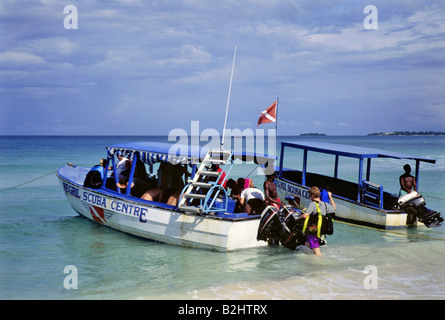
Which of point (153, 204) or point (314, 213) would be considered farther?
point (153, 204)

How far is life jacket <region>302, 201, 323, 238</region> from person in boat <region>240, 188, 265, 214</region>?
1.28 meters

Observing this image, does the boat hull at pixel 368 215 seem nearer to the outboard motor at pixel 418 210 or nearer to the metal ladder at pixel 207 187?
the outboard motor at pixel 418 210

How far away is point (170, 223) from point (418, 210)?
7.44 m

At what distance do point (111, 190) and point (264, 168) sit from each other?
406cm

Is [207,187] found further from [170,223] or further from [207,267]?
[207,267]

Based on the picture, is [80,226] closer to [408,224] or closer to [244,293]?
[244,293]

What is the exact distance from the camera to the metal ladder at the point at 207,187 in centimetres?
903

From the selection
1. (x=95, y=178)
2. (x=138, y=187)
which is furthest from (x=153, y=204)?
(x=95, y=178)

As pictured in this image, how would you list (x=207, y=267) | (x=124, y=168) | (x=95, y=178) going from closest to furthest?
1. (x=207, y=267)
2. (x=95, y=178)
3. (x=124, y=168)

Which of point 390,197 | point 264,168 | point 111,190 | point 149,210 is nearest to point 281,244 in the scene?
point 264,168

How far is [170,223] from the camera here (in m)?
9.62

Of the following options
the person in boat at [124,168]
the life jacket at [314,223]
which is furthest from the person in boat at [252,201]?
the person in boat at [124,168]

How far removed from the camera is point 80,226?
12562 millimetres

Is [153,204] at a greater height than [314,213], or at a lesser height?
lesser
